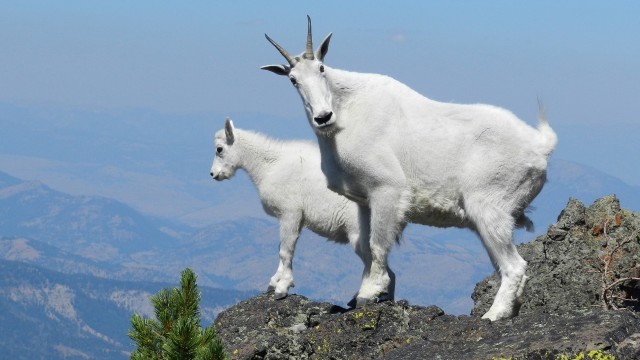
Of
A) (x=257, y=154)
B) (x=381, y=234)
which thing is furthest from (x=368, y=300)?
(x=257, y=154)

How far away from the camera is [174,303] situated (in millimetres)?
10047

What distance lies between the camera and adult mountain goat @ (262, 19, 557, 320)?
43.5 feet

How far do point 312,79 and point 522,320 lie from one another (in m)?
4.10

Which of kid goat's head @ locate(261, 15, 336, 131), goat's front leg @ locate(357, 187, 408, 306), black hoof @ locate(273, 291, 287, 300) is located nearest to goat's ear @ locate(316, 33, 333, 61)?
kid goat's head @ locate(261, 15, 336, 131)

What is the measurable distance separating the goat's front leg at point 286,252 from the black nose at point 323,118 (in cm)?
419

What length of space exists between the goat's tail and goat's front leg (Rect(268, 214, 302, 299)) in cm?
504

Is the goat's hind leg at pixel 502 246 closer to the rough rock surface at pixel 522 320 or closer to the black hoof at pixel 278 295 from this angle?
the rough rock surface at pixel 522 320

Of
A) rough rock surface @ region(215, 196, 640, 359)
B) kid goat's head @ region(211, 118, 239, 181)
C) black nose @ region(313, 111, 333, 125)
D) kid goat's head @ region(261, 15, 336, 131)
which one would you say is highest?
kid goat's head @ region(211, 118, 239, 181)

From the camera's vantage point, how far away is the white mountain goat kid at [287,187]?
1869 cm

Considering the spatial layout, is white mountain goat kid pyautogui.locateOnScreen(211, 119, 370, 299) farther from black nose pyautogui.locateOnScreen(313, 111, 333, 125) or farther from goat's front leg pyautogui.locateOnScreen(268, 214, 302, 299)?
black nose pyautogui.locateOnScreen(313, 111, 333, 125)

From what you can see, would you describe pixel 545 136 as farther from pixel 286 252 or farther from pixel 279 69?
pixel 286 252

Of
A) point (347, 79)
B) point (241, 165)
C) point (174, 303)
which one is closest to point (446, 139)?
point (347, 79)

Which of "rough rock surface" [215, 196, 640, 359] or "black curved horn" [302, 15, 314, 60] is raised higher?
"black curved horn" [302, 15, 314, 60]

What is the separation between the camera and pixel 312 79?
1368 cm
